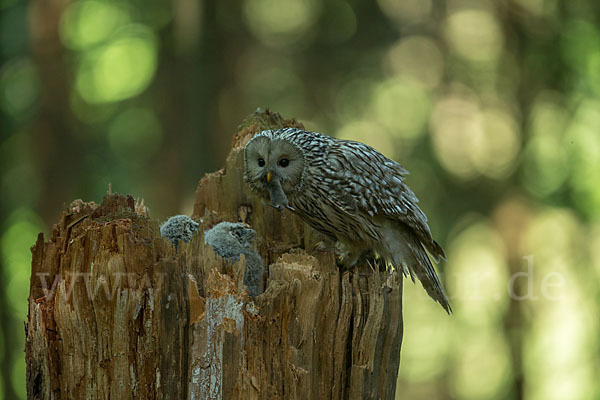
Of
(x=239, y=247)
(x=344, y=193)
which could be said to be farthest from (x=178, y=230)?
(x=344, y=193)

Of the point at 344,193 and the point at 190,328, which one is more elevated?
the point at 344,193

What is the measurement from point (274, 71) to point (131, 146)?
271 centimetres

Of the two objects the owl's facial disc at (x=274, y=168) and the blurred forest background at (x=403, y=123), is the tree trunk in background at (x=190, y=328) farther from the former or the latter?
the blurred forest background at (x=403, y=123)

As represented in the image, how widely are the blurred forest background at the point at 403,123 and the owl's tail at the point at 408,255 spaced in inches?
162

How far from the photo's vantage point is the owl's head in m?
4.29

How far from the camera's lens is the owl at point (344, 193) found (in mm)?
4340

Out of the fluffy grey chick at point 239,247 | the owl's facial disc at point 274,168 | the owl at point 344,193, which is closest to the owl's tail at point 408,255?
the owl at point 344,193

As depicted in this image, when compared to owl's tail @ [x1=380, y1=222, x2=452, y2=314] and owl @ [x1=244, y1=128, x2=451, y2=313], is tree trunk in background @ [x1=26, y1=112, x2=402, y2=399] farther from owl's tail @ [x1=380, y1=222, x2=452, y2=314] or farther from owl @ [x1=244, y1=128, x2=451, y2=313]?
owl's tail @ [x1=380, y1=222, x2=452, y2=314]

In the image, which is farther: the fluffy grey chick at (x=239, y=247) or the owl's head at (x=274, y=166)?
the owl's head at (x=274, y=166)

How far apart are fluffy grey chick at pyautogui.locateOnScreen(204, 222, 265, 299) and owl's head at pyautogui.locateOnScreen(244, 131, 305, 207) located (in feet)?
1.10

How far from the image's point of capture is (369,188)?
4.41 meters

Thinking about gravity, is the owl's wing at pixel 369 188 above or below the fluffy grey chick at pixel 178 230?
above

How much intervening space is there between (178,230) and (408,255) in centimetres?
169

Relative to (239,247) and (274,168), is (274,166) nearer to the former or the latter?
(274,168)
